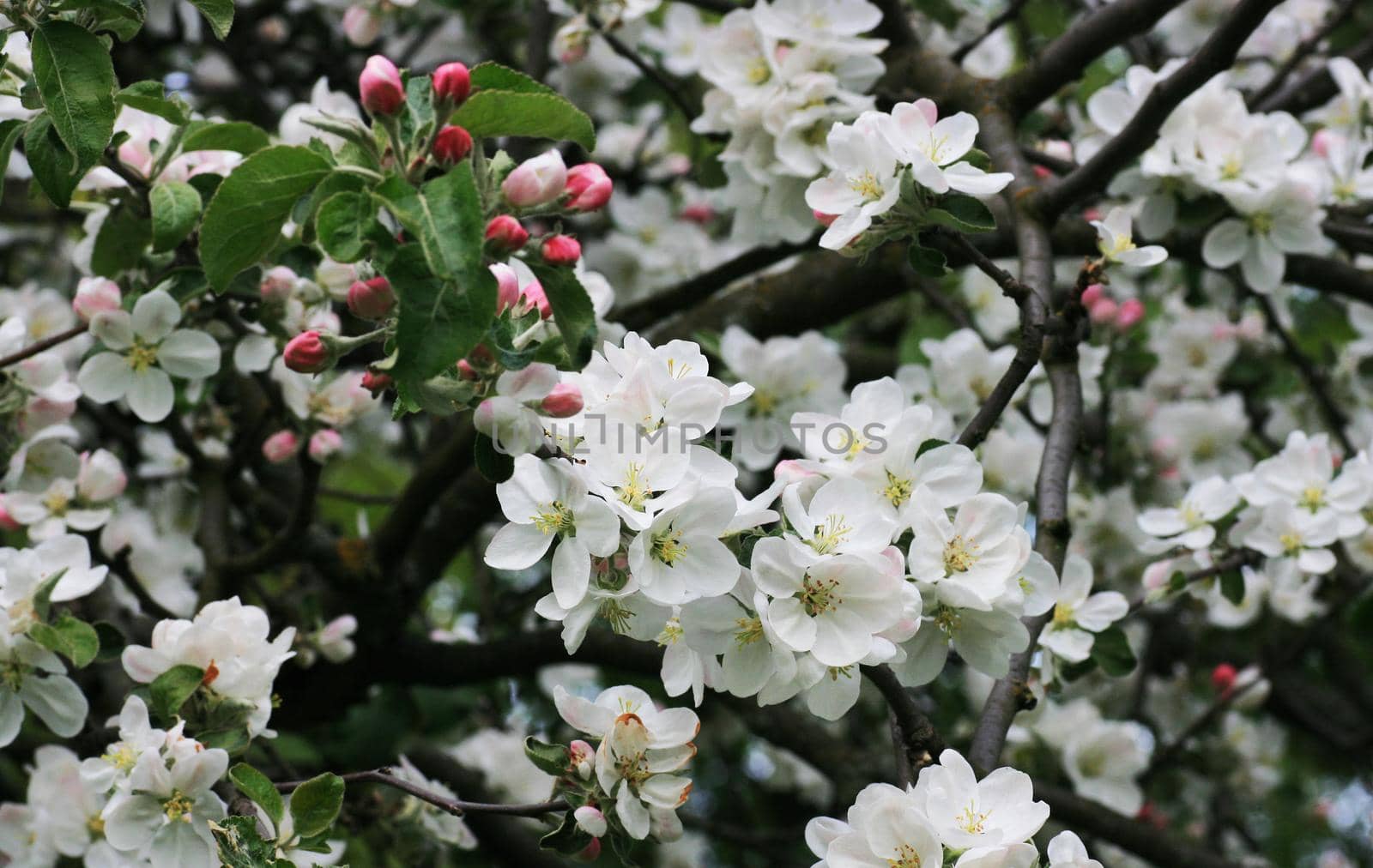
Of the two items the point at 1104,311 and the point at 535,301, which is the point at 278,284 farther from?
the point at 1104,311

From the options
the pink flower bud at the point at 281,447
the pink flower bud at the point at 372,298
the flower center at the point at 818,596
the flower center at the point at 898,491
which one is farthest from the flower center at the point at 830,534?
the pink flower bud at the point at 281,447

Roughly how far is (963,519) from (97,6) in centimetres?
115

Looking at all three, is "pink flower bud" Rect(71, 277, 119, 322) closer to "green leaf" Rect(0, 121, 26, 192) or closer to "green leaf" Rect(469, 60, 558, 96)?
"green leaf" Rect(0, 121, 26, 192)

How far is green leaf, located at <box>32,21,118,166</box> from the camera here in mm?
1520

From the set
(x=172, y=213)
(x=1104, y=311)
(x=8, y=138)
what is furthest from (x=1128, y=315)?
(x=8, y=138)

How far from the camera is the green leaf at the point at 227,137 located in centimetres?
167

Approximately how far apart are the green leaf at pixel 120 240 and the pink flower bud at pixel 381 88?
2.66 ft

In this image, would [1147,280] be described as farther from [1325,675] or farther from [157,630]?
[157,630]

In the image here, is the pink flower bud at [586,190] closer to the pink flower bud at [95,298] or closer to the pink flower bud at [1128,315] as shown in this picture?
the pink flower bud at [95,298]

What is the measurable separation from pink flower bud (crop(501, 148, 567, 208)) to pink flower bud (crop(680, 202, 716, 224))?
2402 mm

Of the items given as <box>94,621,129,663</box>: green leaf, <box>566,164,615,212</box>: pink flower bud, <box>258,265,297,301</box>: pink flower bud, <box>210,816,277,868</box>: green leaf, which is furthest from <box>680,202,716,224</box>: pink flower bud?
<box>210,816,277,868</box>: green leaf

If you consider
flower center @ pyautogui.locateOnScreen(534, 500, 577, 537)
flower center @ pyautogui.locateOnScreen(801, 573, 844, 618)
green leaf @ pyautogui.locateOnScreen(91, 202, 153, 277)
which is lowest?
green leaf @ pyautogui.locateOnScreen(91, 202, 153, 277)

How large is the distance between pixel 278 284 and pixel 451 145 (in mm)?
789

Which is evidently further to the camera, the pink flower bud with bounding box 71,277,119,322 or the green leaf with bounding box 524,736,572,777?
the pink flower bud with bounding box 71,277,119,322
